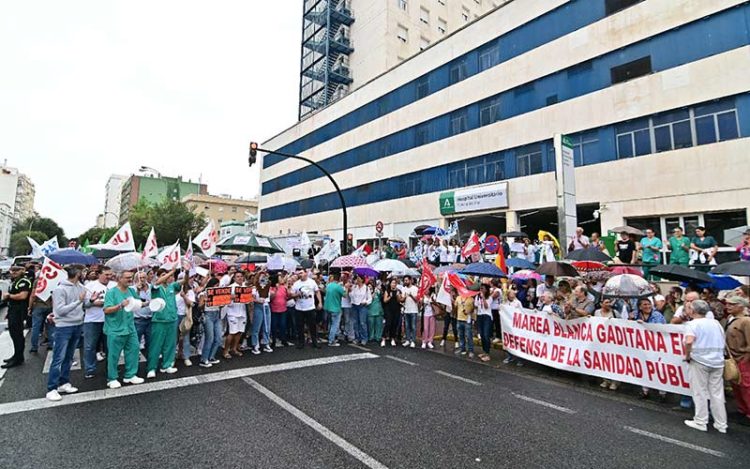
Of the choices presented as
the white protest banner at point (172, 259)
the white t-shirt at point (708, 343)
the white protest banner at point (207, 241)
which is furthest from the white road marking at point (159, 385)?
the white t-shirt at point (708, 343)

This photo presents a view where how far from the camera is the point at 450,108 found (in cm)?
2627

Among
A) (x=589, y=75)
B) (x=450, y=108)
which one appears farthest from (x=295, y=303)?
(x=450, y=108)

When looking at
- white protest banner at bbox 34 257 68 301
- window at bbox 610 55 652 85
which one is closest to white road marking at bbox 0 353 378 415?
white protest banner at bbox 34 257 68 301

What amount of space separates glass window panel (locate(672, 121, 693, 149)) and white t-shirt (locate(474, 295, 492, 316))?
43.7 ft

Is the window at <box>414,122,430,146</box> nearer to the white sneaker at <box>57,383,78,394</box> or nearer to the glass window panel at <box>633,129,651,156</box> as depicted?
the glass window panel at <box>633,129,651,156</box>

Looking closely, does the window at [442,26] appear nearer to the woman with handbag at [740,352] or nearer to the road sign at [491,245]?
the road sign at [491,245]

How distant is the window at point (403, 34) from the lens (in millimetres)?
38875

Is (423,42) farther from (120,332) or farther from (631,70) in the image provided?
(120,332)

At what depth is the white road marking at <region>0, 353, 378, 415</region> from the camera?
18.7 ft

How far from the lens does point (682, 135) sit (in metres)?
16.2

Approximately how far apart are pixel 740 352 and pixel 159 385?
920cm

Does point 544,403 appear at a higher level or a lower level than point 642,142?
lower

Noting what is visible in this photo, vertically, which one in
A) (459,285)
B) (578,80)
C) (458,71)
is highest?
(458,71)

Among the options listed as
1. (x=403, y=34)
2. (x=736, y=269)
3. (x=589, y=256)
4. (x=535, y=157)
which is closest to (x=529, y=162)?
(x=535, y=157)
